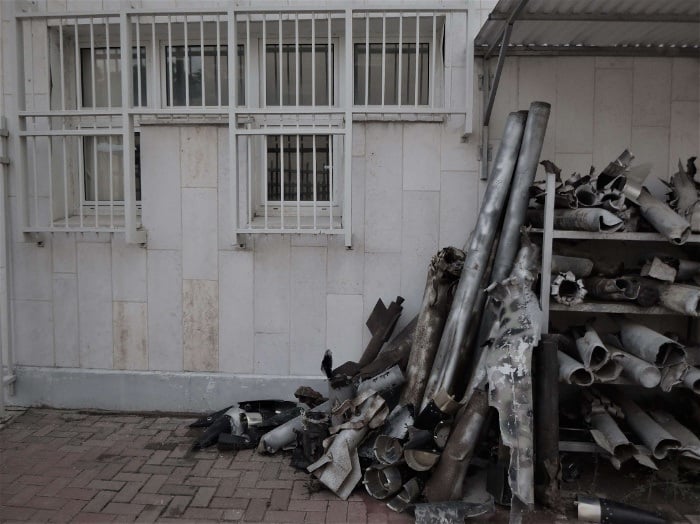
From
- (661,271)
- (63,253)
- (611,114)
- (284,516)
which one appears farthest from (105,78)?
(661,271)

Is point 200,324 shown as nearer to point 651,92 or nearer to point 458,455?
point 458,455

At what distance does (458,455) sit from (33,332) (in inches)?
142

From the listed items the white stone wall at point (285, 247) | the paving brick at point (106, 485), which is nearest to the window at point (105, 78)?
the white stone wall at point (285, 247)

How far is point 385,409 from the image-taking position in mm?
3322

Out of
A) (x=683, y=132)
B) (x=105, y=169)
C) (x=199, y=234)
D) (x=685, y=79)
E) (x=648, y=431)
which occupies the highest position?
(x=685, y=79)

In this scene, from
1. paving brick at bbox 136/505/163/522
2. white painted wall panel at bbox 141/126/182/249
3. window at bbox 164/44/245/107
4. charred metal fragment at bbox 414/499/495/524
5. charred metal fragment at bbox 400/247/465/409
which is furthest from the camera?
window at bbox 164/44/245/107

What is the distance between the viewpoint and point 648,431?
3166mm

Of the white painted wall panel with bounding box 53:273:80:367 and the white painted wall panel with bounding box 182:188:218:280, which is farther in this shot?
the white painted wall panel with bounding box 53:273:80:367

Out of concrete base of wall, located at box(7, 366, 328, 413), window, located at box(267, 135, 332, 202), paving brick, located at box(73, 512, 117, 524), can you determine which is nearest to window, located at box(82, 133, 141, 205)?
window, located at box(267, 135, 332, 202)

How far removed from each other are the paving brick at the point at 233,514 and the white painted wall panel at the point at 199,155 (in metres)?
2.37

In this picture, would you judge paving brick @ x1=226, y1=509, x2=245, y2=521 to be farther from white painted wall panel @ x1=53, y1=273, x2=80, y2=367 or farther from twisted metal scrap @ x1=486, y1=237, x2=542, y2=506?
white painted wall panel @ x1=53, y1=273, x2=80, y2=367

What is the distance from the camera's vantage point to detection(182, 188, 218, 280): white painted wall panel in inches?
165

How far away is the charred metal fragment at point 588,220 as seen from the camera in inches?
123

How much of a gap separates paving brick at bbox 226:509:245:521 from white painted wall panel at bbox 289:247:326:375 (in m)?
1.32
